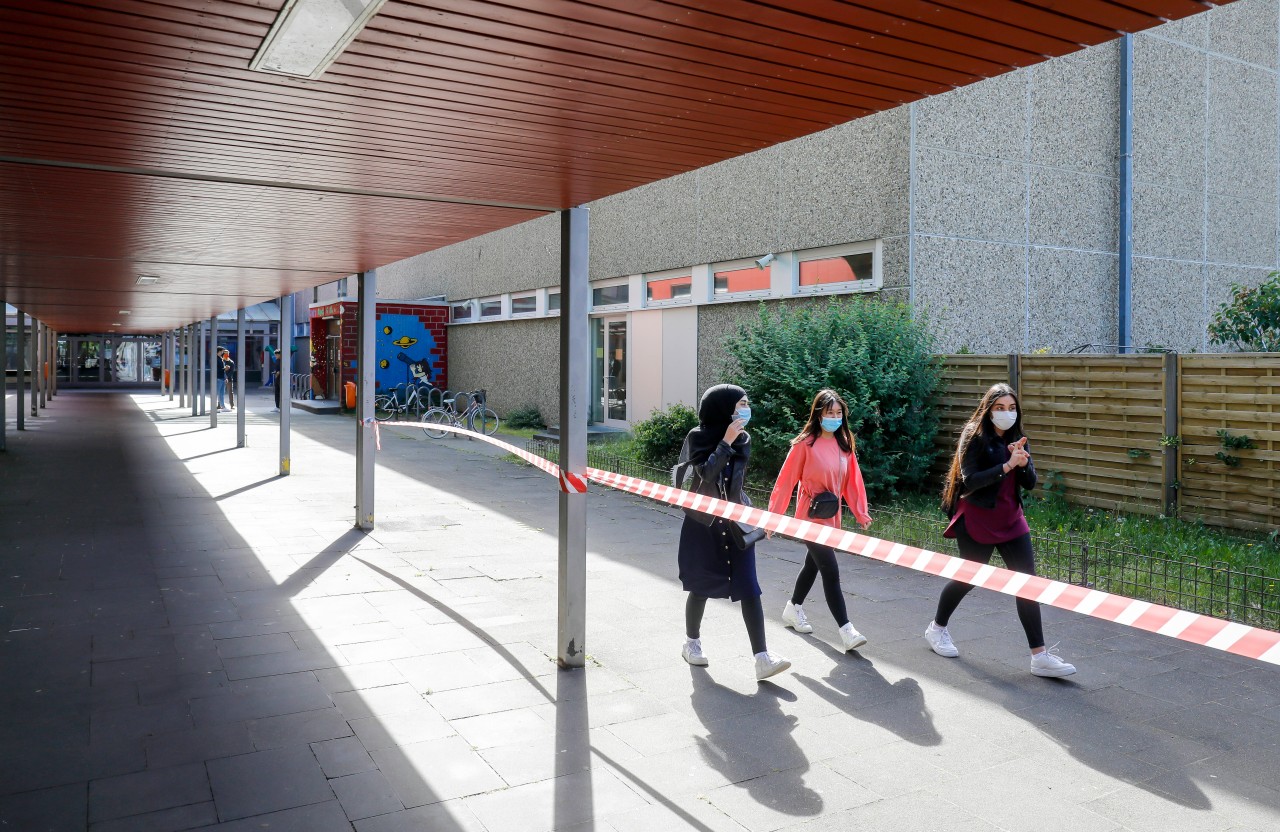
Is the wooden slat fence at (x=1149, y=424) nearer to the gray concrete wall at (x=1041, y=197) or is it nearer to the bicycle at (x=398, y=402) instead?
the gray concrete wall at (x=1041, y=197)

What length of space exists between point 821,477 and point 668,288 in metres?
11.2

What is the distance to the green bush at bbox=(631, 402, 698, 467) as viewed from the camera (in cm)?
1309

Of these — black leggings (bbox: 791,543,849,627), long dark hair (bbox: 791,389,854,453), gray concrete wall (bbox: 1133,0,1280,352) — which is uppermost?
gray concrete wall (bbox: 1133,0,1280,352)

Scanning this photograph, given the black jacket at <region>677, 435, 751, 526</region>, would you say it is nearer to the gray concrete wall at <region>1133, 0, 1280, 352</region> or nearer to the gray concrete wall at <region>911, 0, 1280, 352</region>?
the gray concrete wall at <region>911, 0, 1280, 352</region>

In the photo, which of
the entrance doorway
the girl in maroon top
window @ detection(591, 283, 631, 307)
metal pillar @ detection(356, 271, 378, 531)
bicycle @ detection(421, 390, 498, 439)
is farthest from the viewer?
bicycle @ detection(421, 390, 498, 439)

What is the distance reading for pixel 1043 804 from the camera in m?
3.70

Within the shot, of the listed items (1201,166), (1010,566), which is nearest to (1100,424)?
(1010,566)

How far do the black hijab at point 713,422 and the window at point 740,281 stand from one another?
9163 millimetres

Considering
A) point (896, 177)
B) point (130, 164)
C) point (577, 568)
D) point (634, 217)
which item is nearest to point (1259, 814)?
point (577, 568)

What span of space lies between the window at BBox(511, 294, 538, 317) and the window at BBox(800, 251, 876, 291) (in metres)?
9.09

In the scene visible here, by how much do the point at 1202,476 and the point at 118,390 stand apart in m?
42.3

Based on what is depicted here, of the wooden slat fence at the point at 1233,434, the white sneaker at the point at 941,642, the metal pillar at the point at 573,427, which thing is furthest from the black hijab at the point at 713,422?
the wooden slat fence at the point at 1233,434

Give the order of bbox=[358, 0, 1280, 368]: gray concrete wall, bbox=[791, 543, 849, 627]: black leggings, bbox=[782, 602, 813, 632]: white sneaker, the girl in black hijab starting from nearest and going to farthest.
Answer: the girl in black hijab
bbox=[791, 543, 849, 627]: black leggings
bbox=[782, 602, 813, 632]: white sneaker
bbox=[358, 0, 1280, 368]: gray concrete wall

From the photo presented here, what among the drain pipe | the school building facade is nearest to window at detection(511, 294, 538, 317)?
the school building facade
